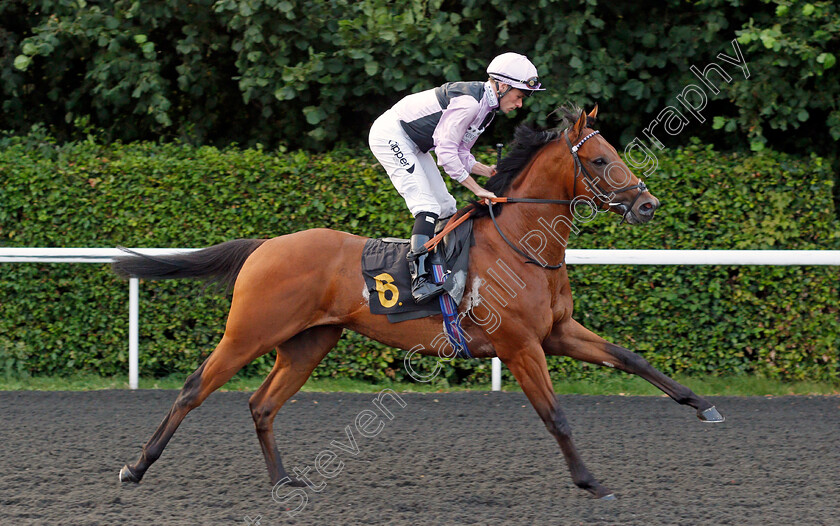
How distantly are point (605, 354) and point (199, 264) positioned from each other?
2.25 m

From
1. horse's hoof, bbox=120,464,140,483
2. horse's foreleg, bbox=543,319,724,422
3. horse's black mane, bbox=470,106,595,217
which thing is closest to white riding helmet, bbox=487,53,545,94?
horse's black mane, bbox=470,106,595,217

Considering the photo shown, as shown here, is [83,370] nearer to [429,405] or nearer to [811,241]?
[429,405]

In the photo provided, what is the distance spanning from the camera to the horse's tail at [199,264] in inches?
184

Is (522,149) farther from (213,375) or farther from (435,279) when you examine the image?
(213,375)

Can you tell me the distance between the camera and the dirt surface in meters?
3.80

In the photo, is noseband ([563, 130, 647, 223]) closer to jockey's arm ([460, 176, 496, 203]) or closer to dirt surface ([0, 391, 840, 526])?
jockey's arm ([460, 176, 496, 203])

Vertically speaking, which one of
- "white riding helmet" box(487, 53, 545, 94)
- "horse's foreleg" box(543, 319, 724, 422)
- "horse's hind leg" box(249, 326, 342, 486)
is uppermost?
"white riding helmet" box(487, 53, 545, 94)

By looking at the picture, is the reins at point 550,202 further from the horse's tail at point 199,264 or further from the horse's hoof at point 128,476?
the horse's hoof at point 128,476

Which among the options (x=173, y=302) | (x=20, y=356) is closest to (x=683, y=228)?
(x=173, y=302)

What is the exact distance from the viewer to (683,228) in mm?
6551

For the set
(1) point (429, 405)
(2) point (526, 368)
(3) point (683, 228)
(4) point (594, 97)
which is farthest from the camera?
(4) point (594, 97)

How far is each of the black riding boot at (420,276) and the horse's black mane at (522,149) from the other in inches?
15.2

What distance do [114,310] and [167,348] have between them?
53 centimetres

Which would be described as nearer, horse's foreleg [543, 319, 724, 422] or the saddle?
horse's foreleg [543, 319, 724, 422]
